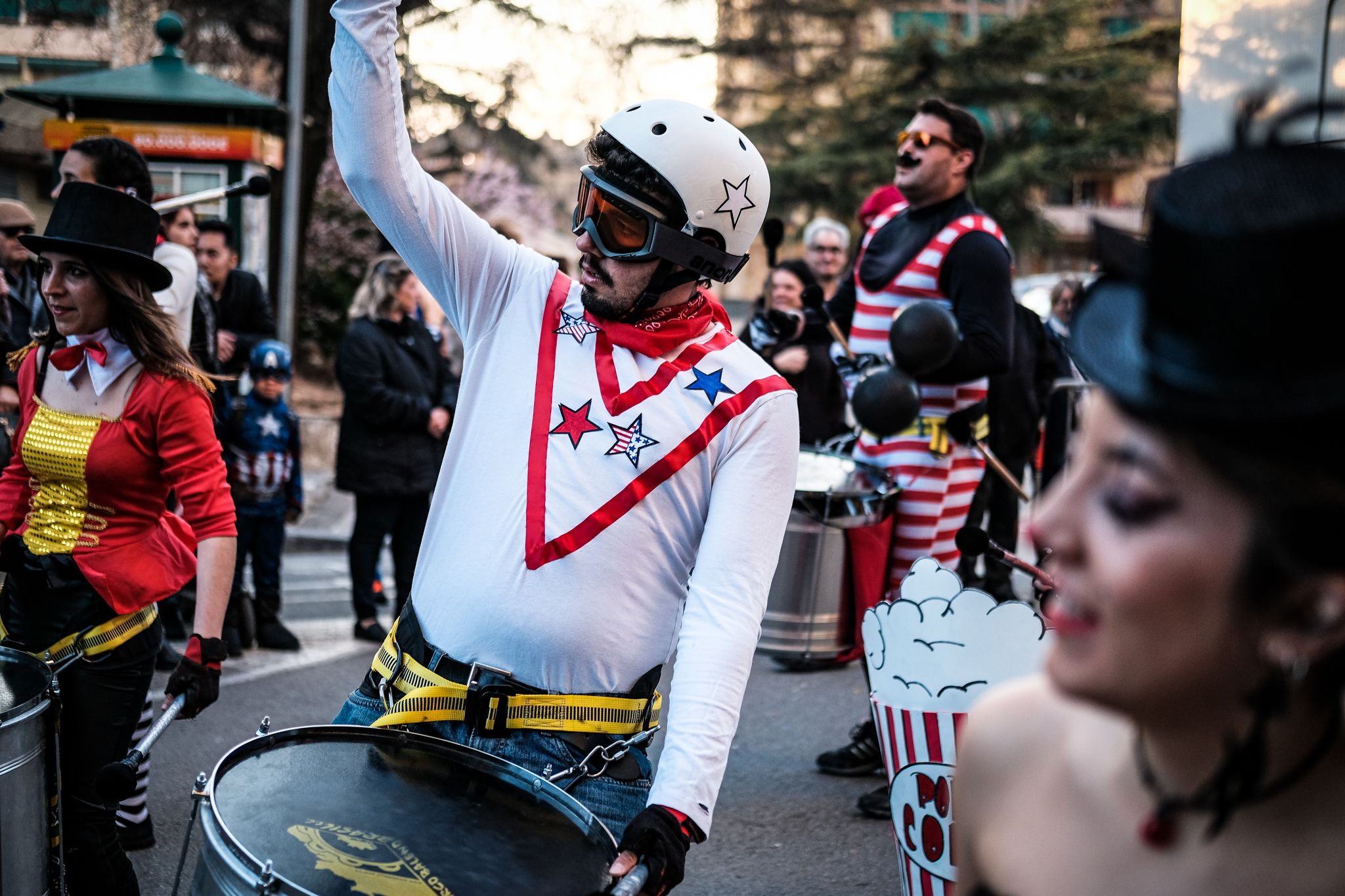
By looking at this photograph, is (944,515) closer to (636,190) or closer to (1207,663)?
(636,190)

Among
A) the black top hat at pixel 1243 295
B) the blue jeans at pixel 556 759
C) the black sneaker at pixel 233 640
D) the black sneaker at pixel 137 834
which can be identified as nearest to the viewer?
the black top hat at pixel 1243 295

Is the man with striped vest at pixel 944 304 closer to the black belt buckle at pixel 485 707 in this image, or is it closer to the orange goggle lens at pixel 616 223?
the orange goggle lens at pixel 616 223

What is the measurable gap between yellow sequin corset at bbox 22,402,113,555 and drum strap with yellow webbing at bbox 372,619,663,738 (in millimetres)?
1415

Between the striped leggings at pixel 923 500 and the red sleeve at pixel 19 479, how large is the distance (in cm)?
288

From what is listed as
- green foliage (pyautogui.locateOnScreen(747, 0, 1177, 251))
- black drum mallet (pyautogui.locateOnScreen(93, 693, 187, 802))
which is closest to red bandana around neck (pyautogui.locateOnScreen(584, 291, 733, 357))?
black drum mallet (pyautogui.locateOnScreen(93, 693, 187, 802))

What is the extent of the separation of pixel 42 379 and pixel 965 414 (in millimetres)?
3126

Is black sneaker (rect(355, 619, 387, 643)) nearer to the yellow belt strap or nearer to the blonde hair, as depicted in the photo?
the blonde hair

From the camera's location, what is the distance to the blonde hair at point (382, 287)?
7.14 m

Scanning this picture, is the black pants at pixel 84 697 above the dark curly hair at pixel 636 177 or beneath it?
beneath

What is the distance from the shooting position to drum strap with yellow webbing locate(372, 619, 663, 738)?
2.33 m

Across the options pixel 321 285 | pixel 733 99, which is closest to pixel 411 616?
pixel 321 285

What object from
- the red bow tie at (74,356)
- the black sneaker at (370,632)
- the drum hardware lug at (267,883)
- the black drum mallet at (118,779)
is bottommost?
the black sneaker at (370,632)

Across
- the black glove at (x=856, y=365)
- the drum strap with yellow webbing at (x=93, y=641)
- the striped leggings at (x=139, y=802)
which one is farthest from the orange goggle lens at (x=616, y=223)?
the black glove at (x=856, y=365)

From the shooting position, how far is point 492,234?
8.79ft
